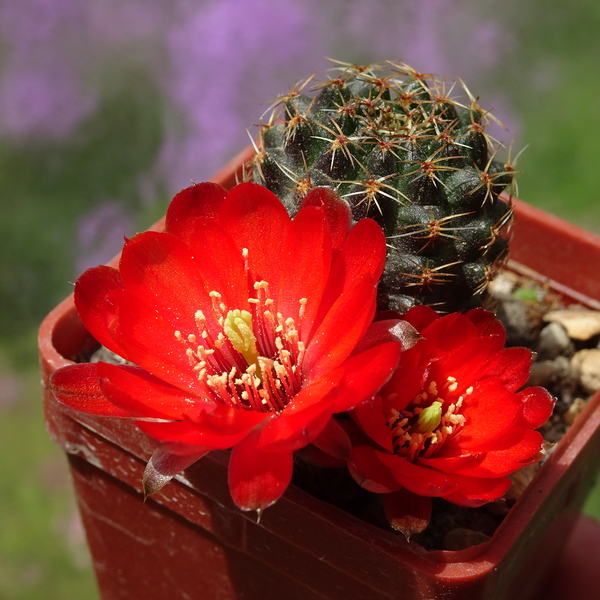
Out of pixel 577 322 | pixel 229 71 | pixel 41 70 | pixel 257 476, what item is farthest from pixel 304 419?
pixel 41 70

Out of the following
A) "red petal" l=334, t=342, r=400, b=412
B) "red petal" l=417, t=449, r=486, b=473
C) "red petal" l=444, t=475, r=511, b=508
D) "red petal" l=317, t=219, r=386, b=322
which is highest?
"red petal" l=317, t=219, r=386, b=322

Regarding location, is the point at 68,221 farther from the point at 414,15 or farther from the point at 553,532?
the point at 553,532

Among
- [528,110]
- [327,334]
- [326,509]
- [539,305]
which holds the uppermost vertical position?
[327,334]

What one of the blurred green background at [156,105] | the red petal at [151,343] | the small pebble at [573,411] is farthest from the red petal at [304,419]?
the blurred green background at [156,105]

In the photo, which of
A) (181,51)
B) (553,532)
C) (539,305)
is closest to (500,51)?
(181,51)

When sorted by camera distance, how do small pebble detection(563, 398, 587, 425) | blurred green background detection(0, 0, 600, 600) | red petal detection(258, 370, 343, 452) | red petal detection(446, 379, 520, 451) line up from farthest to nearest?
blurred green background detection(0, 0, 600, 600) < small pebble detection(563, 398, 587, 425) < red petal detection(446, 379, 520, 451) < red petal detection(258, 370, 343, 452)

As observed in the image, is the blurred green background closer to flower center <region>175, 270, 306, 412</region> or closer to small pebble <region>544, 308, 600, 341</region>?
small pebble <region>544, 308, 600, 341</region>

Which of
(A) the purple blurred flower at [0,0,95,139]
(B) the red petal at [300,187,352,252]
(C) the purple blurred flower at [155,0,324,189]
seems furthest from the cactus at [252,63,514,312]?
(A) the purple blurred flower at [0,0,95,139]
